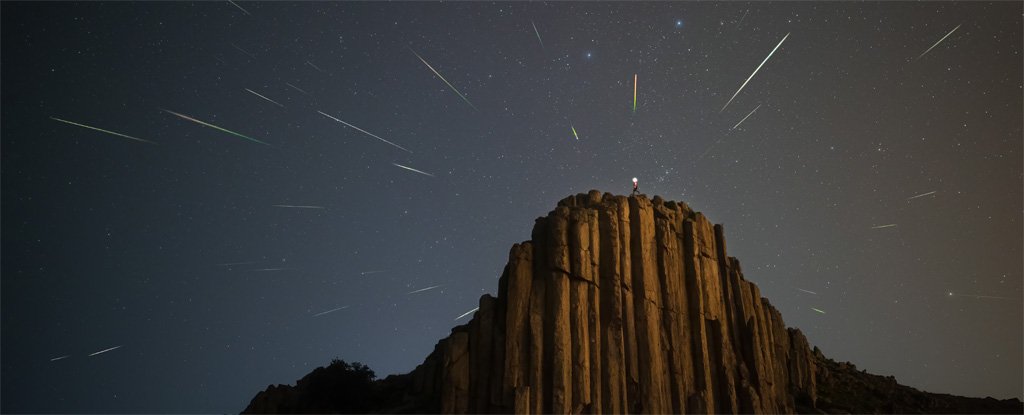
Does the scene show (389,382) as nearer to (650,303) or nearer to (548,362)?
(548,362)

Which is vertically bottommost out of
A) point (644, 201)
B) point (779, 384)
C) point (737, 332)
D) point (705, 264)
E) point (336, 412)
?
point (336, 412)

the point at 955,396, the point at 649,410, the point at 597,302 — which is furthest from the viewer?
the point at 955,396

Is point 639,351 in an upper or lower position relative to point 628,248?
lower

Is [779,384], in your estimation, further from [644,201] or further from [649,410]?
[644,201]

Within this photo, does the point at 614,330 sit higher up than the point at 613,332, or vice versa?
the point at 614,330

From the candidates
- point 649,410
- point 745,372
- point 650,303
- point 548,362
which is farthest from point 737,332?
point 548,362

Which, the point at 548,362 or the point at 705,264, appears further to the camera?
the point at 705,264

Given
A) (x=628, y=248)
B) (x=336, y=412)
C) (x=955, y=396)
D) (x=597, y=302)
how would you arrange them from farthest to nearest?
(x=955, y=396) < (x=336, y=412) < (x=628, y=248) < (x=597, y=302)
